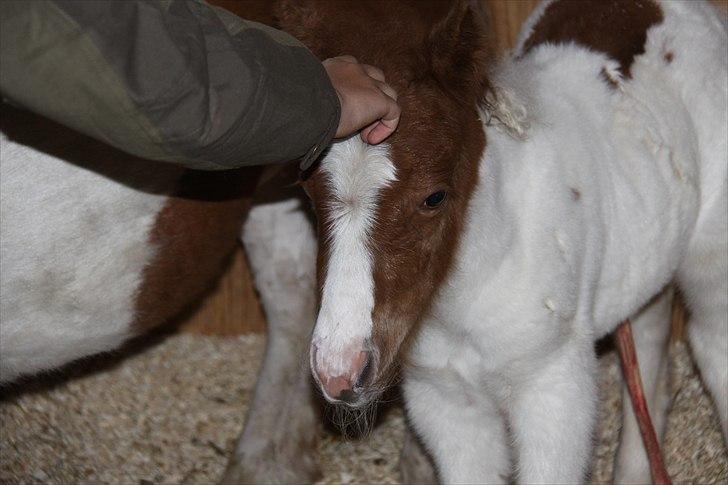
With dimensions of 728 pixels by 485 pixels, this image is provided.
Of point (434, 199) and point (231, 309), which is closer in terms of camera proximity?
point (434, 199)

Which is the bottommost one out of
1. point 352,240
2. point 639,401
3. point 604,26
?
point 639,401

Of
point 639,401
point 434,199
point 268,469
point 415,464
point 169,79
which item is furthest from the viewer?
point 268,469

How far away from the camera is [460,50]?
2.32 m

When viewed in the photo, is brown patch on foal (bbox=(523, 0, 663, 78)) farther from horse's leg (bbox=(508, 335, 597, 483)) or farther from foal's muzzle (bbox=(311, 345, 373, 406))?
foal's muzzle (bbox=(311, 345, 373, 406))

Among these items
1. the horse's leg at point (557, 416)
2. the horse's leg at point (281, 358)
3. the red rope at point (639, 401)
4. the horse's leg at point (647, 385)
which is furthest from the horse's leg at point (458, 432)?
the horse's leg at point (281, 358)

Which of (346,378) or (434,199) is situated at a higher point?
(434,199)

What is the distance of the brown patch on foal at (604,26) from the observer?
2.94m

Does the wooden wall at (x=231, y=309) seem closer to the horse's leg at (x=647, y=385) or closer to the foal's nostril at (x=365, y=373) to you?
the horse's leg at (x=647, y=385)

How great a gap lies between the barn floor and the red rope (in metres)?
0.21

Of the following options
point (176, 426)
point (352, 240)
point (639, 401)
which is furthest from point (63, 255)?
point (639, 401)

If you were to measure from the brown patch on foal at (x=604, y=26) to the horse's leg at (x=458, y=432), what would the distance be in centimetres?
99

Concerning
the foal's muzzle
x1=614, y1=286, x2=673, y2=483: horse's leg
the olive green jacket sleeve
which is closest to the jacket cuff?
the olive green jacket sleeve

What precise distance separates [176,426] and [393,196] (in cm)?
209

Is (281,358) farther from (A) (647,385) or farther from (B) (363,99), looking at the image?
(B) (363,99)
